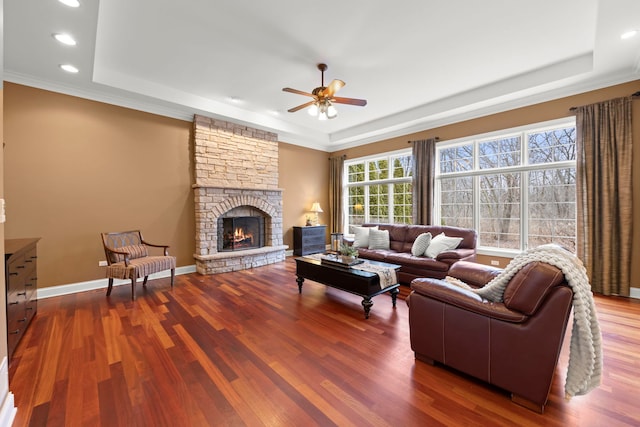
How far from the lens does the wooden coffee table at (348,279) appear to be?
3.07 metres

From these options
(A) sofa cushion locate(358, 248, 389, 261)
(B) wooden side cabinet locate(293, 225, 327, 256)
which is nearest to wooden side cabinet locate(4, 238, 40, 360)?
(A) sofa cushion locate(358, 248, 389, 261)

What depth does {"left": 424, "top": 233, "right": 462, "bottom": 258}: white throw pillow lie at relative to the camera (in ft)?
14.2


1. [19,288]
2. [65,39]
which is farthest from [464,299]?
[65,39]

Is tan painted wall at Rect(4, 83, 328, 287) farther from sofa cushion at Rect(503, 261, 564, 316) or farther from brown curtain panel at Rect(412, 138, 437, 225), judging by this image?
sofa cushion at Rect(503, 261, 564, 316)

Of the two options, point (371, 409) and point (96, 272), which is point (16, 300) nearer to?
point (96, 272)

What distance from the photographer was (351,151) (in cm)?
743

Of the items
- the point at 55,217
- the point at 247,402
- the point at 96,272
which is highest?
the point at 55,217

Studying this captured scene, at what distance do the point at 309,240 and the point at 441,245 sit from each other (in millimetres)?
3351

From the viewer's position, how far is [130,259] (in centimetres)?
400

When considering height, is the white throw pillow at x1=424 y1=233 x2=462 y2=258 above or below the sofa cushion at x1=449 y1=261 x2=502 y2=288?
above

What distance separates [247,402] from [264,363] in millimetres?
431

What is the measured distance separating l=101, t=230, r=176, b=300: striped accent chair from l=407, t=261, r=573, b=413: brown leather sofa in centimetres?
363

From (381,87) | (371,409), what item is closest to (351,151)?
(381,87)

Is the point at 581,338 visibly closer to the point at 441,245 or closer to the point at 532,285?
the point at 532,285
